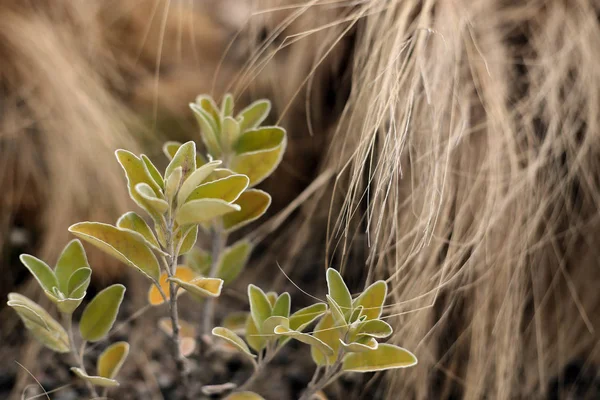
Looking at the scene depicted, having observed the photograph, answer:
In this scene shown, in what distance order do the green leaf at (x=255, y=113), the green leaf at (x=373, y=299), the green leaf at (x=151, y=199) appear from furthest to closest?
the green leaf at (x=255, y=113), the green leaf at (x=373, y=299), the green leaf at (x=151, y=199)

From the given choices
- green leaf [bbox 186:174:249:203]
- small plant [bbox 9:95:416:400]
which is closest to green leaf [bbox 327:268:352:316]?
small plant [bbox 9:95:416:400]

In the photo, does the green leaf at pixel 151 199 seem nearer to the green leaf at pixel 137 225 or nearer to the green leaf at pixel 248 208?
the green leaf at pixel 137 225

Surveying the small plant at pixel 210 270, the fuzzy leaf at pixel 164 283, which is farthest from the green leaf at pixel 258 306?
the fuzzy leaf at pixel 164 283

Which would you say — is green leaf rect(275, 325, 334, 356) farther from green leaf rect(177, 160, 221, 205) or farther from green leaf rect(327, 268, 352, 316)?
green leaf rect(177, 160, 221, 205)

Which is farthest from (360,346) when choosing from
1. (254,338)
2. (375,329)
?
(254,338)

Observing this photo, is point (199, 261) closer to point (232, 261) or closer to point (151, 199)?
point (232, 261)
